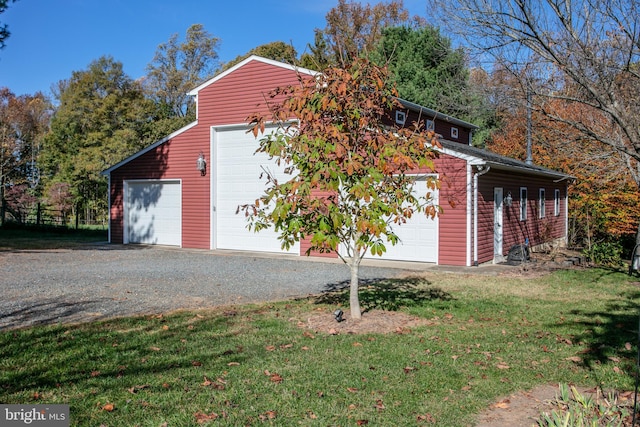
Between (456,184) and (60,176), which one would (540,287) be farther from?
(60,176)

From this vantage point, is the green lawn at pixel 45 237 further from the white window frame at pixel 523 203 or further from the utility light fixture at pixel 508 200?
the white window frame at pixel 523 203

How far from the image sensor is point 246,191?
645 inches

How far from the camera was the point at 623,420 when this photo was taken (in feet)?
11.7

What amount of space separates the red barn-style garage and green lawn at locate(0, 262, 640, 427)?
5483 millimetres

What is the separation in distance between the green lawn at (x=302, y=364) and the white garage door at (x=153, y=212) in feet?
36.3

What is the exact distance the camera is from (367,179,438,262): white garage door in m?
13.2

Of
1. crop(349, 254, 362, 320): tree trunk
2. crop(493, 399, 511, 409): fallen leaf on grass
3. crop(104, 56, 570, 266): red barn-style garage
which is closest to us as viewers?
crop(493, 399, 511, 409): fallen leaf on grass

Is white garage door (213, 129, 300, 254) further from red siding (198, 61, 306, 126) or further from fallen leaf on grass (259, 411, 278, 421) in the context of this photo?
fallen leaf on grass (259, 411, 278, 421)

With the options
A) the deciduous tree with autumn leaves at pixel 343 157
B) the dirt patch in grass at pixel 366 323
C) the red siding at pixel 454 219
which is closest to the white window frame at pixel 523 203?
the red siding at pixel 454 219

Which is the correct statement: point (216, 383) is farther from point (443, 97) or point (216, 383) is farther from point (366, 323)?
point (443, 97)

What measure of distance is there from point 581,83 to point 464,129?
11968mm

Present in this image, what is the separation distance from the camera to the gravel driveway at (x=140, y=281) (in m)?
7.41

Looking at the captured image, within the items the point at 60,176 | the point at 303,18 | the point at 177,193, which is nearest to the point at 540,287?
the point at 177,193

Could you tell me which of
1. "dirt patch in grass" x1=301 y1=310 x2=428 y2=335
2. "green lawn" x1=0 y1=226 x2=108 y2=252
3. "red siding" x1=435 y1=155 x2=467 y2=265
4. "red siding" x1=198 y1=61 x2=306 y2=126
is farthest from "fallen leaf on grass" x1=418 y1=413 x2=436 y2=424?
"green lawn" x1=0 y1=226 x2=108 y2=252
